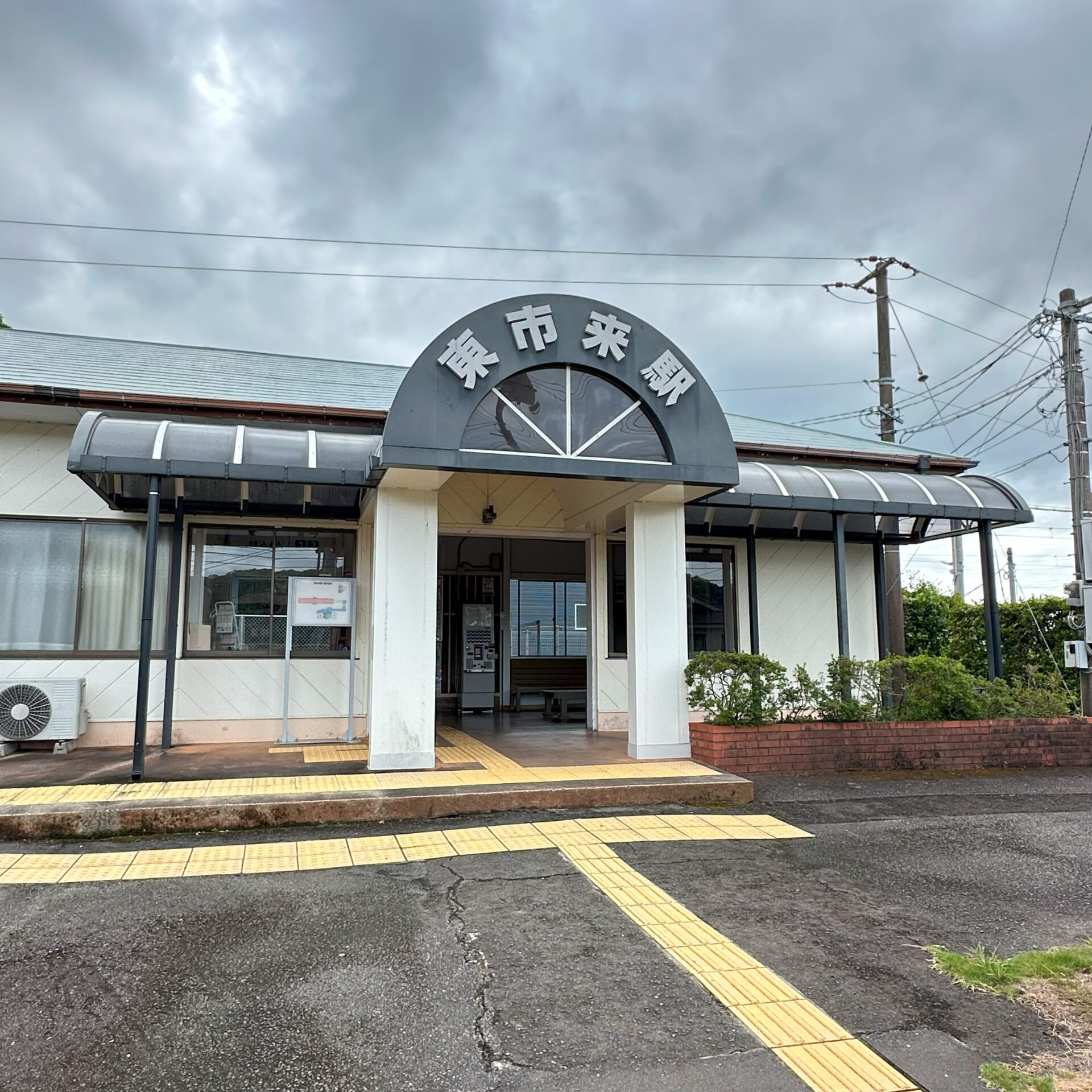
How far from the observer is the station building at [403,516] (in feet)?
24.6

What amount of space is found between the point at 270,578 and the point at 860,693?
687 cm

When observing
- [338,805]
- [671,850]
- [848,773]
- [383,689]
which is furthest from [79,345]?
[848,773]

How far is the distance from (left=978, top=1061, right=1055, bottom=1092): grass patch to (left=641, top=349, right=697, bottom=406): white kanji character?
610 centimetres

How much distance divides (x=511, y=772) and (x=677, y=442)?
3487mm

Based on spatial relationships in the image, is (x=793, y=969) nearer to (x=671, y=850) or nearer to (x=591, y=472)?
(x=671, y=850)

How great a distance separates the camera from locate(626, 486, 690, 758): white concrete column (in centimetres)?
842

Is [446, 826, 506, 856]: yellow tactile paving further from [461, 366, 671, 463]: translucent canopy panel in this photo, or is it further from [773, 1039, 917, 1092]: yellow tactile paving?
[461, 366, 671, 463]: translucent canopy panel

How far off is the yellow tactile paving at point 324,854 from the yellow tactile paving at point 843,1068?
124 inches

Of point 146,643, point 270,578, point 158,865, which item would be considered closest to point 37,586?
point 270,578

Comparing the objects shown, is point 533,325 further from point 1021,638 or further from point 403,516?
point 1021,638

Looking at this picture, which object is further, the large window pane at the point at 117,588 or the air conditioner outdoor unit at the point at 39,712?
the large window pane at the point at 117,588

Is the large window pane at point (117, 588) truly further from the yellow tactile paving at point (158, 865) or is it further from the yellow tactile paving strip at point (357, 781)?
the yellow tactile paving at point (158, 865)

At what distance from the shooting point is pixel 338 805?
20.6 ft

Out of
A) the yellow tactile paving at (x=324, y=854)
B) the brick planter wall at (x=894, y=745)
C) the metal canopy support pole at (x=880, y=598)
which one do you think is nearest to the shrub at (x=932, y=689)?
the brick planter wall at (x=894, y=745)
